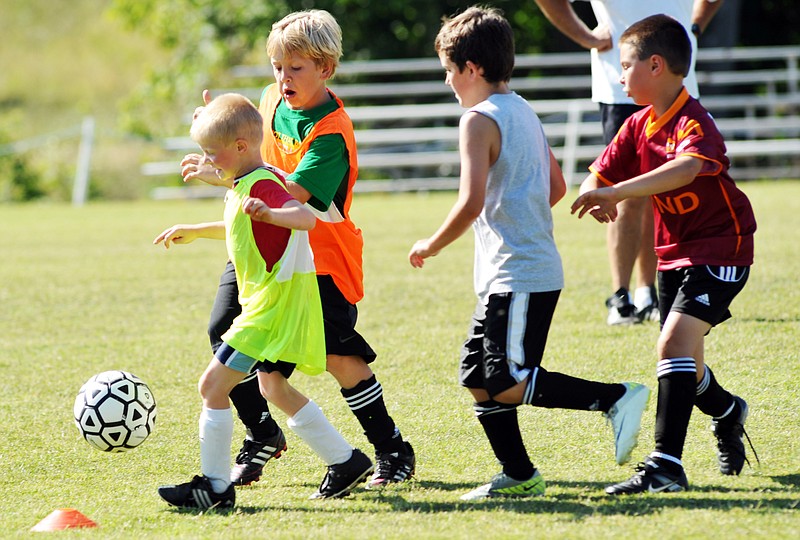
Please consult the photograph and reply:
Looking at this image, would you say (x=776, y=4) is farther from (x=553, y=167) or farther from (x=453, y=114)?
(x=553, y=167)

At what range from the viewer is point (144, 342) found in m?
6.73

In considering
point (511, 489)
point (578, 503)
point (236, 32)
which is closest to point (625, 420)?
point (578, 503)

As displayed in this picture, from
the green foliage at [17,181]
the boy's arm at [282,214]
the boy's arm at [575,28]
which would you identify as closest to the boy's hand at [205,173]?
the boy's arm at [282,214]

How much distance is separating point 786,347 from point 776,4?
17612mm

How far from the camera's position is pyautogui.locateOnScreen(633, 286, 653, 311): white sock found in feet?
21.3

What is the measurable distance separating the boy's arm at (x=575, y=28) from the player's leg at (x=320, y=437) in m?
3.37

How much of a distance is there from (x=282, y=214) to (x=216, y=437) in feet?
2.60

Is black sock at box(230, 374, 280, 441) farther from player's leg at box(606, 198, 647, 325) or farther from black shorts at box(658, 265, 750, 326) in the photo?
player's leg at box(606, 198, 647, 325)

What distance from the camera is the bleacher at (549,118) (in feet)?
55.6

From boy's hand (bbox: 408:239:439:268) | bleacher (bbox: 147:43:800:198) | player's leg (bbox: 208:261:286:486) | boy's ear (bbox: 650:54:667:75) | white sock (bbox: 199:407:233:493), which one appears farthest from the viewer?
bleacher (bbox: 147:43:800:198)

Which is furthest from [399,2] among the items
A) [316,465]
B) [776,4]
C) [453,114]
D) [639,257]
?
[316,465]

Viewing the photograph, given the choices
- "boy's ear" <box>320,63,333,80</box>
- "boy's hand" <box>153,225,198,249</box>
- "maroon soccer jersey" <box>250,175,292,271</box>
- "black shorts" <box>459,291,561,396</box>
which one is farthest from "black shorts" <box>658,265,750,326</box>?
"boy's hand" <box>153,225,198,249</box>

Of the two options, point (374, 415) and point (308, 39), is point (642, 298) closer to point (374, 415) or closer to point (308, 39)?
point (374, 415)

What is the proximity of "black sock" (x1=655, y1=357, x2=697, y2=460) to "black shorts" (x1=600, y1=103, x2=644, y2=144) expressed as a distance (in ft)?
9.33
